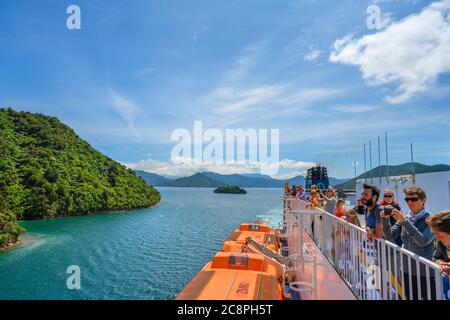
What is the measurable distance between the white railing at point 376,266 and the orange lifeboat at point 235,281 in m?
1.53

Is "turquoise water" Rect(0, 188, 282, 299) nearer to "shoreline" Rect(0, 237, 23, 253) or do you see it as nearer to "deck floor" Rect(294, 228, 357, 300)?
"shoreline" Rect(0, 237, 23, 253)

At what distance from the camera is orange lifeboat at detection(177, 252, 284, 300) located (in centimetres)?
552

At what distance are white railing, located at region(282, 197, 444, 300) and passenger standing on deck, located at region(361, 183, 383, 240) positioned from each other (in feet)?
0.34

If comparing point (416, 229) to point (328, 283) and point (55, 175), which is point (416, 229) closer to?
point (328, 283)

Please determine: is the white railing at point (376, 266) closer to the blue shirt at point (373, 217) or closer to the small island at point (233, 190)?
the blue shirt at point (373, 217)

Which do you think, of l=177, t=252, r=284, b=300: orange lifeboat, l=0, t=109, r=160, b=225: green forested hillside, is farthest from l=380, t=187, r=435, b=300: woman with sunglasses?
l=0, t=109, r=160, b=225: green forested hillside

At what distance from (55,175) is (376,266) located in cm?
6677

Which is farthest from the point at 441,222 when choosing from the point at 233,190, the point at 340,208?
the point at 233,190

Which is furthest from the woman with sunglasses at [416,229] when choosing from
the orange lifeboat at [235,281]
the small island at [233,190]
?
the small island at [233,190]

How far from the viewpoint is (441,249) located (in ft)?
8.63

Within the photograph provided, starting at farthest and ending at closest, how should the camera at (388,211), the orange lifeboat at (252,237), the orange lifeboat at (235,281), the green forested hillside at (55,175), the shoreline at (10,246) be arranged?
the green forested hillside at (55,175), the shoreline at (10,246), the orange lifeboat at (252,237), the orange lifeboat at (235,281), the camera at (388,211)

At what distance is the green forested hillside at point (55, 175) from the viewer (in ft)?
168

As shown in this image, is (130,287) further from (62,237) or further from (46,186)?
(46,186)
